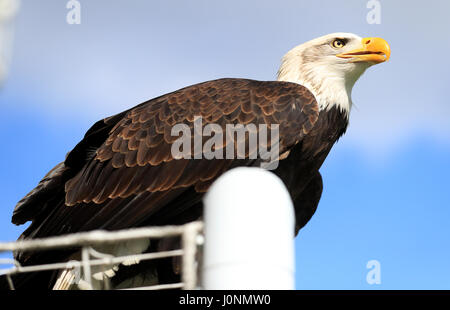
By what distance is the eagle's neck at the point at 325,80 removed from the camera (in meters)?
7.02

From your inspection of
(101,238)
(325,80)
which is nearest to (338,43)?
(325,80)

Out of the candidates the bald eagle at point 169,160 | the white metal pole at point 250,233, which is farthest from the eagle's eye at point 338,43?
the white metal pole at point 250,233

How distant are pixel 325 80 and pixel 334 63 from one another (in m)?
0.26

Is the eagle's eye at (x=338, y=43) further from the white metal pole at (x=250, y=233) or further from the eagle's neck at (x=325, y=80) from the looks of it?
the white metal pole at (x=250, y=233)

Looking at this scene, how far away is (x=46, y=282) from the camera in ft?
20.9

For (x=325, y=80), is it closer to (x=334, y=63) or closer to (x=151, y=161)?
(x=334, y=63)

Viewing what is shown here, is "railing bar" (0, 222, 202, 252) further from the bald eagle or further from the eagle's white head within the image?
the eagle's white head

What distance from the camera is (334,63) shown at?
738cm

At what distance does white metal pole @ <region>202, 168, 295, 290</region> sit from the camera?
2.72 meters

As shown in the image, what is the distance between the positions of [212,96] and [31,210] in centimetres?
189

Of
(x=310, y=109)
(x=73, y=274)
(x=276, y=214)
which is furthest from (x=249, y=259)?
(x=310, y=109)

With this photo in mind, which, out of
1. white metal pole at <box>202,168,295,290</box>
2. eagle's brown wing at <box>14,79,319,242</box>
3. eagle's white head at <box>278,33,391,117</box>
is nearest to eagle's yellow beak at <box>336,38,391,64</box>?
eagle's white head at <box>278,33,391,117</box>

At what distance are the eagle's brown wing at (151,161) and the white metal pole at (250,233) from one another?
11.5 ft
